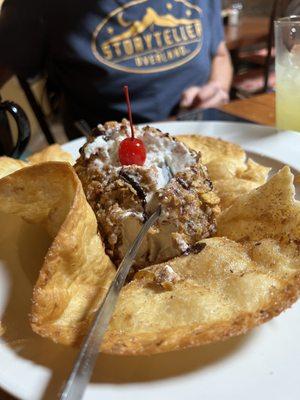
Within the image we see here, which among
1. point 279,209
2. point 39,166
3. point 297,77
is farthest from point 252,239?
point 297,77

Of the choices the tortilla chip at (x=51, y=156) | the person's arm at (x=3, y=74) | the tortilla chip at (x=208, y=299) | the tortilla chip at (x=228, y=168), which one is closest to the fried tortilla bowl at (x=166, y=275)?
the tortilla chip at (x=208, y=299)

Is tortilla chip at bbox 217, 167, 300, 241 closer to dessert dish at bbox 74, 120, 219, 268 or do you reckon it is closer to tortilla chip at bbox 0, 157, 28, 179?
dessert dish at bbox 74, 120, 219, 268

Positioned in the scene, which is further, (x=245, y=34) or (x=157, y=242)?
(x=245, y=34)

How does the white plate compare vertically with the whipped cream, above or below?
below

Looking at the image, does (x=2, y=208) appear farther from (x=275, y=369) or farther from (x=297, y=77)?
(x=297, y=77)

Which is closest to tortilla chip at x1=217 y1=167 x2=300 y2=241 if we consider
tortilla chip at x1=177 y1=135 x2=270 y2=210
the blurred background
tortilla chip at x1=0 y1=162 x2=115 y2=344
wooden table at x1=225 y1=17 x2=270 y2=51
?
tortilla chip at x1=177 y1=135 x2=270 y2=210

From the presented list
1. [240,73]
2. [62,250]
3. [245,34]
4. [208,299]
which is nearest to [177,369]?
[208,299]

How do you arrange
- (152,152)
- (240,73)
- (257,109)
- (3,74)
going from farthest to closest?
(240,73) < (3,74) < (257,109) < (152,152)

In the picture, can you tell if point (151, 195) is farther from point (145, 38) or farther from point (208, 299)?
point (145, 38)
